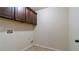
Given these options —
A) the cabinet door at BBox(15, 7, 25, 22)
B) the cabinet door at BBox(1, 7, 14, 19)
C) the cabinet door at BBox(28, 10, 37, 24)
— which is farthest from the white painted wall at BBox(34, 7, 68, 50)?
the cabinet door at BBox(1, 7, 14, 19)

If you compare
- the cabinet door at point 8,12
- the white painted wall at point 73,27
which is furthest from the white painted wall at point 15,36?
the white painted wall at point 73,27

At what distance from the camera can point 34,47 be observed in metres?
1.37

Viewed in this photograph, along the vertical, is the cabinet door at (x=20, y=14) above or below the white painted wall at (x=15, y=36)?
above

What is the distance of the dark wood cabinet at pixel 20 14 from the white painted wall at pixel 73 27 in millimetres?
470

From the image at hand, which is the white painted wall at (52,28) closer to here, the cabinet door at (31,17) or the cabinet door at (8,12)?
the cabinet door at (31,17)

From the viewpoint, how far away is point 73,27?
1420 mm

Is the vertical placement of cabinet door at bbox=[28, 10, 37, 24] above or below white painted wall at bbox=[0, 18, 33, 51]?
above

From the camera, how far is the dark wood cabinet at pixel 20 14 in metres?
1.24

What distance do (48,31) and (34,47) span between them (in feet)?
0.90

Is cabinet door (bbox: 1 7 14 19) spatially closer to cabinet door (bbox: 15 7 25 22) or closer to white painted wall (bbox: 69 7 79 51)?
cabinet door (bbox: 15 7 25 22)

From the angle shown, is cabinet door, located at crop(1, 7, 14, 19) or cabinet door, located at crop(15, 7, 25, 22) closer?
cabinet door, located at crop(1, 7, 14, 19)

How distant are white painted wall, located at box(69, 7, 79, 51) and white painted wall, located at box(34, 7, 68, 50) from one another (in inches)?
2.3

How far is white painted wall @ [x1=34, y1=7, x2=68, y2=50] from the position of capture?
1389mm

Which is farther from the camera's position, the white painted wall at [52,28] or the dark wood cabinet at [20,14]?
the white painted wall at [52,28]
